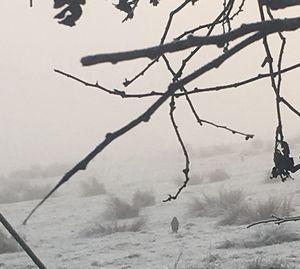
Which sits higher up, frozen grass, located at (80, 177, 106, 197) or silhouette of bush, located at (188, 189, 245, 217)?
frozen grass, located at (80, 177, 106, 197)

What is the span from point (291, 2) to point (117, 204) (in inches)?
385

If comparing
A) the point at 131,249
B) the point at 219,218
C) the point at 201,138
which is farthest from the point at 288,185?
the point at 201,138

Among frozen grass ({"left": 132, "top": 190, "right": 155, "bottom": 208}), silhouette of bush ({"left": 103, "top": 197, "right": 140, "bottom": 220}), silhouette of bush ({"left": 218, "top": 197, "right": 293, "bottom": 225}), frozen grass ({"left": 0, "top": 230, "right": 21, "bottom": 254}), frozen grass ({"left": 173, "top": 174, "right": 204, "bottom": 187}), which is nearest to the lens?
frozen grass ({"left": 0, "top": 230, "right": 21, "bottom": 254})

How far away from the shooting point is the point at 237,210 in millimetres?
8508

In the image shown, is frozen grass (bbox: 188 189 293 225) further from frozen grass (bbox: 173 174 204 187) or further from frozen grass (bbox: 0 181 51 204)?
frozen grass (bbox: 0 181 51 204)

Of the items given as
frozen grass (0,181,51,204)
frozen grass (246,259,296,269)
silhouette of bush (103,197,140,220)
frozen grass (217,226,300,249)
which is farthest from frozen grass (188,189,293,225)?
frozen grass (0,181,51,204)

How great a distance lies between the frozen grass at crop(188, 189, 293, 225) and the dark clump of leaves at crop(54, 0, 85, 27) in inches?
301

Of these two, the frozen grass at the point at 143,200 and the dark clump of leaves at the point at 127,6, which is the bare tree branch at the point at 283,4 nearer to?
the dark clump of leaves at the point at 127,6

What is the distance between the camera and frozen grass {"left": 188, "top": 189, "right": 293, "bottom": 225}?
329 inches

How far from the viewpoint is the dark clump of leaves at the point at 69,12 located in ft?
2.18

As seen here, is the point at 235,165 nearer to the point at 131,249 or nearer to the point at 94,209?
the point at 94,209

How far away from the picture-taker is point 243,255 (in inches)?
241

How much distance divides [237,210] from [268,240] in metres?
1.84

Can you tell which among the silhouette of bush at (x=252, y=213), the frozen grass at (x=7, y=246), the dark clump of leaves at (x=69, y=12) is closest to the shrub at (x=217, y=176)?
the silhouette of bush at (x=252, y=213)
